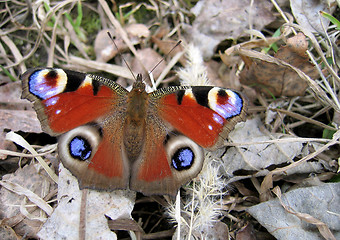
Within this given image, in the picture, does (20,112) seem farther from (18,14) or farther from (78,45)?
(18,14)

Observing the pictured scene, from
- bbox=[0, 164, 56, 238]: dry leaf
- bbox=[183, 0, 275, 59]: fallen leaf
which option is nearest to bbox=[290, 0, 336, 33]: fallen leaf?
bbox=[183, 0, 275, 59]: fallen leaf

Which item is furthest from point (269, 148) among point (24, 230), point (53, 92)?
point (24, 230)

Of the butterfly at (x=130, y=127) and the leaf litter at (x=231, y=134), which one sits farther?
the leaf litter at (x=231, y=134)

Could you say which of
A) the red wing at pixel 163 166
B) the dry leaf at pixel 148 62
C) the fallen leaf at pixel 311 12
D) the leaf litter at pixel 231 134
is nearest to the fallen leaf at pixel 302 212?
the leaf litter at pixel 231 134

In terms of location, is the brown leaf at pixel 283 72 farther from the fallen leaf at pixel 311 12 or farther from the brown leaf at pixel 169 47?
the brown leaf at pixel 169 47

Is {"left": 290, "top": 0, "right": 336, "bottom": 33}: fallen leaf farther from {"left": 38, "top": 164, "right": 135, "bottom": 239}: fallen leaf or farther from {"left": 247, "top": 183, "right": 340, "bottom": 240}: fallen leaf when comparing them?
{"left": 38, "top": 164, "right": 135, "bottom": 239}: fallen leaf
